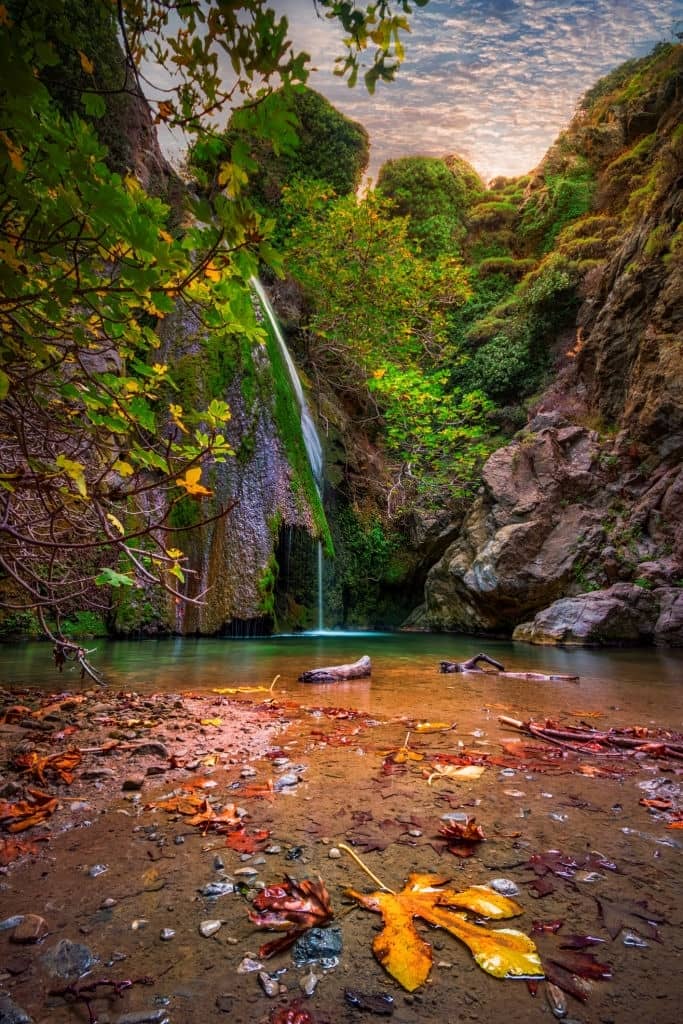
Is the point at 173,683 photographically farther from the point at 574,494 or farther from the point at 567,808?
the point at 574,494

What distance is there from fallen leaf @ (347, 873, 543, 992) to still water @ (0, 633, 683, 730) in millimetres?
1923

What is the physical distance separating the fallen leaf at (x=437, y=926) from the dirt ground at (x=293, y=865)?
0.02 m

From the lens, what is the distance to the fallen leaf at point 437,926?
1004mm

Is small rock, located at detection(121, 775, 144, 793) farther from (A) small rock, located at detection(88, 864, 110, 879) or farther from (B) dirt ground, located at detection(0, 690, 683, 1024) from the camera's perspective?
(A) small rock, located at detection(88, 864, 110, 879)

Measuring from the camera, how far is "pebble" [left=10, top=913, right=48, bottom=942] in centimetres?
108

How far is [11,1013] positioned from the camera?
89cm

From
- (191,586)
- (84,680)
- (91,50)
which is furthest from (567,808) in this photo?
(91,50)

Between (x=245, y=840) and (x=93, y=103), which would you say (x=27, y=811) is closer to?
(x=245, y=840)

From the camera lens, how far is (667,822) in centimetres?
168

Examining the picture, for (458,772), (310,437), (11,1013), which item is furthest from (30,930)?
(310,437)

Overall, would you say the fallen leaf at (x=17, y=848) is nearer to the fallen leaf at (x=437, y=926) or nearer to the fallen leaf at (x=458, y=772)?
the fallen leaf at (x=437, y=926)

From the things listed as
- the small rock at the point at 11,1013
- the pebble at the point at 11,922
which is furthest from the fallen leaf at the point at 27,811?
the small rock at the point at 11,1013

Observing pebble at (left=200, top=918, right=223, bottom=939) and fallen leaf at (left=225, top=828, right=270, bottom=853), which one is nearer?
pebble at (left=200, top=918, right=223, bottom=939)

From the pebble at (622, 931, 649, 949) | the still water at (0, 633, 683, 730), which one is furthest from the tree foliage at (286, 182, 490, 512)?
the pebble at (622, 931, 649, 949)
